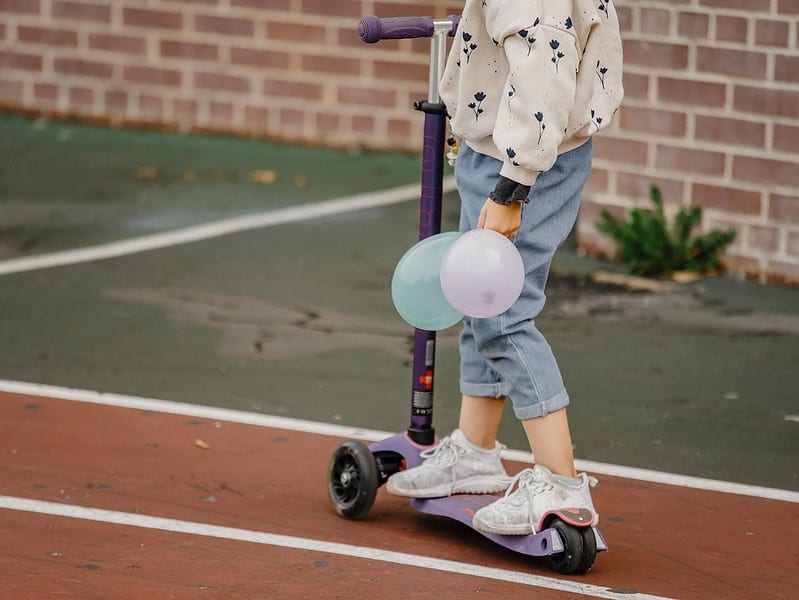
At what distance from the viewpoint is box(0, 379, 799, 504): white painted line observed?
5484 millimetres

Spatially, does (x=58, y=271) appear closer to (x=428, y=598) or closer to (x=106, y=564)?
(x=106, y=564)

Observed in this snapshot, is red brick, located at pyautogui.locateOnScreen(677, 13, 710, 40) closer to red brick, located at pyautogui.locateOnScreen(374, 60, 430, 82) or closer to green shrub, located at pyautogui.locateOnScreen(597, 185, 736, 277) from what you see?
green shrub, located at pyautogui.locateOnScreen(597, 185, 736, 277)

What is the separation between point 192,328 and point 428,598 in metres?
3.15

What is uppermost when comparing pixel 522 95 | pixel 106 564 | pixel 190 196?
pixel 522 95

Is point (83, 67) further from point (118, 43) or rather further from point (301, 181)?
point (301, 181)

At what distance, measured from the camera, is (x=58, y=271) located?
26.8ft

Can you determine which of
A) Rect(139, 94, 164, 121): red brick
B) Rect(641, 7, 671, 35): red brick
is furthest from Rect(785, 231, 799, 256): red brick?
Rect(139, 94, 164, 121): red brick

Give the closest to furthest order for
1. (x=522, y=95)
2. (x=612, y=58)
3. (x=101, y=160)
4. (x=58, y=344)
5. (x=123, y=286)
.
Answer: (x=522, y=95) < (x=612, y=58) < (x=58, y=344) < (x=123, y=286) < (x=101, y=160)

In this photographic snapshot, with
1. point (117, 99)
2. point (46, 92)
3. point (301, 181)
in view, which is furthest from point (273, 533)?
point (46, 92)

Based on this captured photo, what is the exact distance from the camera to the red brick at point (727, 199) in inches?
328

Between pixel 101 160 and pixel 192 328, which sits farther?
pixel 101 160

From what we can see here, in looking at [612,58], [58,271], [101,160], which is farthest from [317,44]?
[612,58]

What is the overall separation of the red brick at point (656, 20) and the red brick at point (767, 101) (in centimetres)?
53

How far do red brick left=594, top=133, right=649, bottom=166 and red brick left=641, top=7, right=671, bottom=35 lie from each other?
64 centimetres
